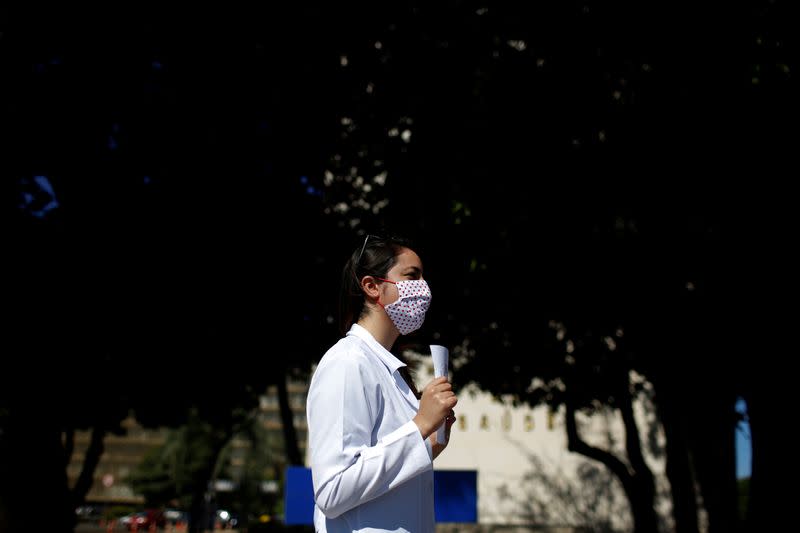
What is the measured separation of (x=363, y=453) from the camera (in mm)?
2502

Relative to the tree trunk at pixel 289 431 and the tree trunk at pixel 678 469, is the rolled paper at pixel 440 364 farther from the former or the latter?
the tree trunk at pixel 289 431

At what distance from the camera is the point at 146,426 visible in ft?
59.0

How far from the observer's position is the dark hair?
2.96 m

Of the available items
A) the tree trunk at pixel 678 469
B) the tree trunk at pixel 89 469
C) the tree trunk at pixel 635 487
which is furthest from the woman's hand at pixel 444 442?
the tree trunk at pixel 89 469

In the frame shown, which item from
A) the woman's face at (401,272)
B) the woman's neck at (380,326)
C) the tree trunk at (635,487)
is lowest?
the tree trunk at (635,487)

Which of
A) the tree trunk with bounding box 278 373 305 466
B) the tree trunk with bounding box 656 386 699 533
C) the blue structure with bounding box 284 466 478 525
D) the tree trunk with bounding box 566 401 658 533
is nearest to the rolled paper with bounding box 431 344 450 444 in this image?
the blue structure with bounding box 284 466 478 525

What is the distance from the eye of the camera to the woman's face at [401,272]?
2.91 m

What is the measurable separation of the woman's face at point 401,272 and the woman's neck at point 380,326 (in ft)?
0.17

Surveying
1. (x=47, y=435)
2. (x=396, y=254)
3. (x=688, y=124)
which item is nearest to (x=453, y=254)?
(x=688, y=124)

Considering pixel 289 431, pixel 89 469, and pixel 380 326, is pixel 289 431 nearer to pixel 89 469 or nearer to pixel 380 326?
pixel 89 469

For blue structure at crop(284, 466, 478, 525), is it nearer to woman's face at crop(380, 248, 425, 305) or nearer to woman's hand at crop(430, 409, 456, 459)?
woman's face at crop(380, 248, 425, 305)

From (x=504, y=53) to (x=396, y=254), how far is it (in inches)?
308

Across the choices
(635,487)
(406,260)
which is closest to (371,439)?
(406,260)

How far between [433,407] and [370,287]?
1.82 feet
